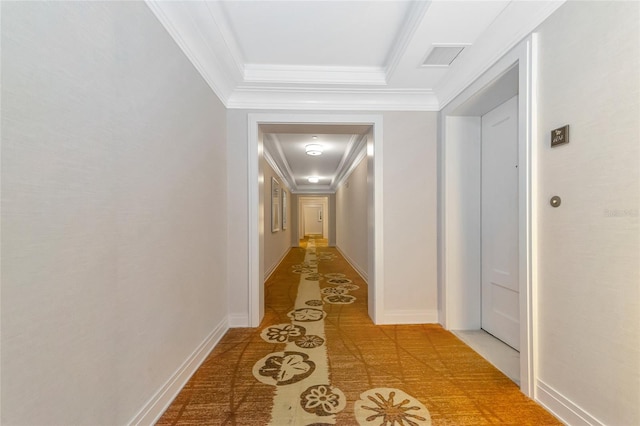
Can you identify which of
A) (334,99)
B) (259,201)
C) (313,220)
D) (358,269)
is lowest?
(358,269)

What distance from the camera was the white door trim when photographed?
2.55m

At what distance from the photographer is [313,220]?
→ 1673 cm

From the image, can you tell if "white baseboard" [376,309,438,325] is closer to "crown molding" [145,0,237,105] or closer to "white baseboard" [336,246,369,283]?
"white baseboard" [336,246,369,283]

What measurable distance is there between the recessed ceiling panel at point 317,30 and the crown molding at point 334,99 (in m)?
0.26

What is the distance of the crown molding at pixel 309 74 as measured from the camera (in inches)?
90.5

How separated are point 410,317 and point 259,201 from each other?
2.00 meters

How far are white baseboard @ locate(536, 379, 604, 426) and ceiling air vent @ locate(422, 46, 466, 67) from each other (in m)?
2.28

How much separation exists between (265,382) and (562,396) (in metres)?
1.71

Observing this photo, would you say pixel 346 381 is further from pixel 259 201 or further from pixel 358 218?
pixel 358 218

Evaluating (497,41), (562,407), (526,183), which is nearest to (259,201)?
(526,183)

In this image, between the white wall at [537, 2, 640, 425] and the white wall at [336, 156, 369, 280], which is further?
the white wall at [336, 156, 369, 280]

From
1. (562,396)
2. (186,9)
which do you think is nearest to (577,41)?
(562,396)

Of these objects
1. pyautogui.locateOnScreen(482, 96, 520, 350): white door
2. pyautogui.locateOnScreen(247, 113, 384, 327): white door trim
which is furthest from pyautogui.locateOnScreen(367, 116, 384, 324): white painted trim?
pyautogui.locateOnScreen(482, 96, 520, 350): white door

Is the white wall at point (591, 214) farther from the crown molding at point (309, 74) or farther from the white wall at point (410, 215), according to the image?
the crown molding at point (309, 74)
